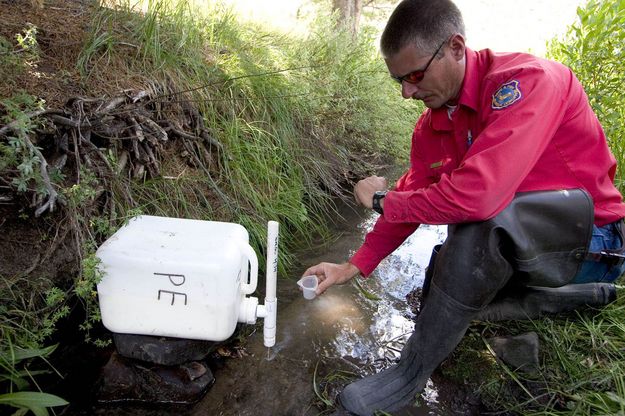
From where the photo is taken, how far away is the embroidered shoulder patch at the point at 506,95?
154 centimetres

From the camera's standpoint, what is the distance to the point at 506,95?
1566mm

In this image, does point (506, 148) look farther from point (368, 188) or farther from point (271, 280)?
point (271, 280)

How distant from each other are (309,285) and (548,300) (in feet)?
4.14

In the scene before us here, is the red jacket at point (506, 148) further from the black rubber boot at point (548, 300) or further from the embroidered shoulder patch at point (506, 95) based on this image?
the black rubber boot at point (548, 300)

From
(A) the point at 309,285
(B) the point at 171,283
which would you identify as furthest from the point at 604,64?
(B) the point at 171,283

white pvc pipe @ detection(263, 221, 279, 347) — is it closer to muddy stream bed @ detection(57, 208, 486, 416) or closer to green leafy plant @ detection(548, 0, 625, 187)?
muddy stream bed @ detection(57, 208, 486, 416)

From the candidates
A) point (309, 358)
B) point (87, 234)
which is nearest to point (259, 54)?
point (87, 234)

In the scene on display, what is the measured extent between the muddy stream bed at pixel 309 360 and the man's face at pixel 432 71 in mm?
1314

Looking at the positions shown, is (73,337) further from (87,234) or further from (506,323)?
(506,323)

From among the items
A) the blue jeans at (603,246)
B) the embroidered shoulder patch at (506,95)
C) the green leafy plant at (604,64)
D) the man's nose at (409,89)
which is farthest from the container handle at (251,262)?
the green leafy plant at (604,64)

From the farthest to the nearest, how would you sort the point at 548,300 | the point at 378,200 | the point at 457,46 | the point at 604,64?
the point at 604,64 < the point at 548,300 < the point at 378,200 < the point at 457,46

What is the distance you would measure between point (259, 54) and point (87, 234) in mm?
2472

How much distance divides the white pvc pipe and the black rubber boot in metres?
1.08

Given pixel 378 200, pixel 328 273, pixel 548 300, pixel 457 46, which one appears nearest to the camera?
pixel 457 46
